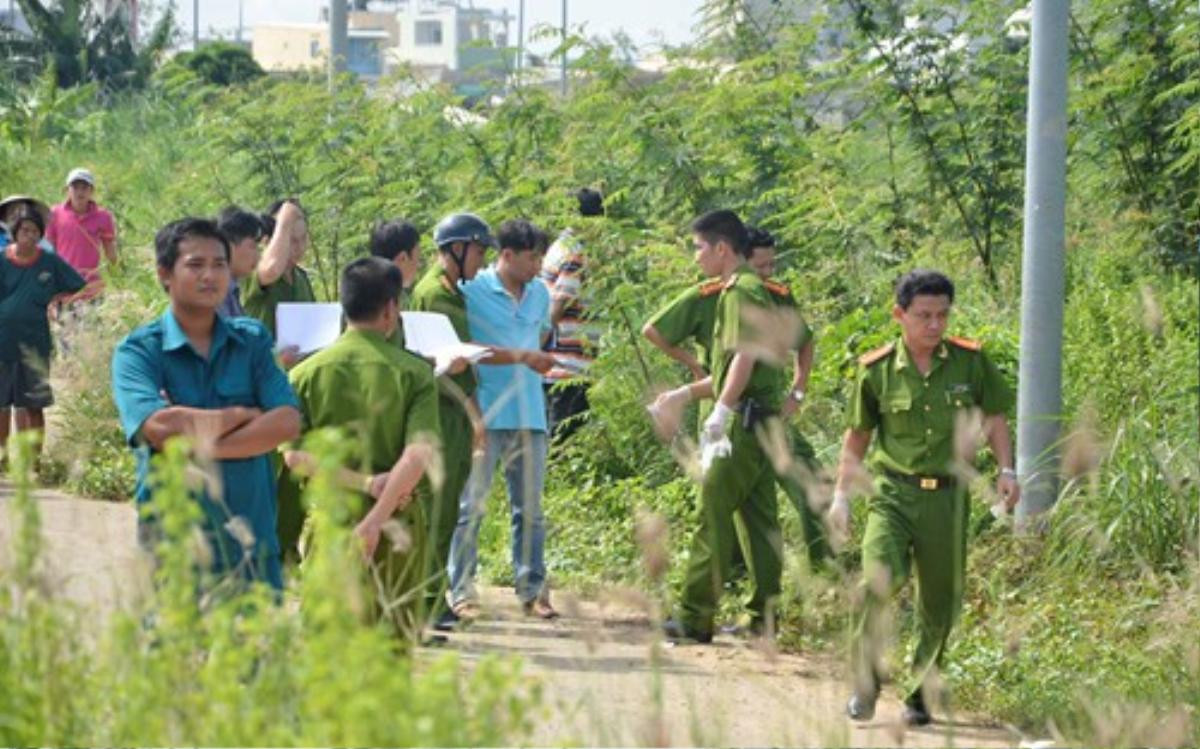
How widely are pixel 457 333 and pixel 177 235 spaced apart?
3.60m

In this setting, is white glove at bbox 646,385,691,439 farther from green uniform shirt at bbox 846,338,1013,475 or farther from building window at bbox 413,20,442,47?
building window at bbox 413,20,442,47

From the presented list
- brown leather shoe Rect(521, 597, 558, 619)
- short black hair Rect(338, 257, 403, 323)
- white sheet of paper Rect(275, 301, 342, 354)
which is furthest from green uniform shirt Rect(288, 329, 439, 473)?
brown leather shoe Rect(521, 597, 558, 619)

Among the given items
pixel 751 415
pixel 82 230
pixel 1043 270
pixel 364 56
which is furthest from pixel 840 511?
pixel 364 56

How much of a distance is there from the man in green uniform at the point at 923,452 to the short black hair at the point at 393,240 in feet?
8.16

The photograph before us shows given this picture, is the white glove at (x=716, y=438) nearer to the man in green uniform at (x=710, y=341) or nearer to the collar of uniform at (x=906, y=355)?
the man in green uniform at (x=710, y=341)

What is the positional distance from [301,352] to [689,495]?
2.90 meters

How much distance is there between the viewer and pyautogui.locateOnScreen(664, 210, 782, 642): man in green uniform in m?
10.9

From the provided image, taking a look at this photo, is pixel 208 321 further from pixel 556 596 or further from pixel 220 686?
pixel 556 596

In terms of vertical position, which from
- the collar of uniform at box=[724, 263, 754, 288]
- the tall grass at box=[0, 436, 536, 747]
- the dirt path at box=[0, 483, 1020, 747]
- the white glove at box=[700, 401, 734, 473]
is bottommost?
the dirt path at box=[0, 483, 1020, 747]

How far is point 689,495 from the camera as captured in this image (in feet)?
40.8

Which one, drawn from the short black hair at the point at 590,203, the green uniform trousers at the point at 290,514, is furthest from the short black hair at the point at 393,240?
the short black hair at the point at 590,203

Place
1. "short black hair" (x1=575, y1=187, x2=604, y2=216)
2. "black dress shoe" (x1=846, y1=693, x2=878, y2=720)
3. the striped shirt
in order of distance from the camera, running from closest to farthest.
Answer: "black dress shoe" (x1=846, y1=693, x2=878, y2=720) → the striped shirt → "short black hair" (x1=575, y1=187, x2=604, y2=216)

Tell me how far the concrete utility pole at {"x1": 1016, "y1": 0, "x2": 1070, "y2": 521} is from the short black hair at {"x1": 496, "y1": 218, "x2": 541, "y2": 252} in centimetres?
216

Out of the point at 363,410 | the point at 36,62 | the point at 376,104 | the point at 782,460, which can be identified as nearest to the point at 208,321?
the point at 363,410
